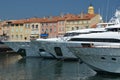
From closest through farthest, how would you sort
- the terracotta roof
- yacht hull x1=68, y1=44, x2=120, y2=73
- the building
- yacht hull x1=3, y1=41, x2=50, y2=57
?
yacht hull x1=68, y1=44, x2=120, y2=73 → yacht hull x1=3, y1=41, x2=50, y2=57 → the building → the terracotta roof

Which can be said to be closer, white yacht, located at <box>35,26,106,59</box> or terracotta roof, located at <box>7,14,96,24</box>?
white yacht, located at <box>35,26,106,59</box>

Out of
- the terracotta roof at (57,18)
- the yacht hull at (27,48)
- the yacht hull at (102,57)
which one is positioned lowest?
Result: the yacht hull at (27,48)

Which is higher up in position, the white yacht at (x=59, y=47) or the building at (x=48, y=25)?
the building at (x=48, y=25)

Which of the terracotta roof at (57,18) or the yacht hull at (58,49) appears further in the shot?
the terracotta roof at (57,18)

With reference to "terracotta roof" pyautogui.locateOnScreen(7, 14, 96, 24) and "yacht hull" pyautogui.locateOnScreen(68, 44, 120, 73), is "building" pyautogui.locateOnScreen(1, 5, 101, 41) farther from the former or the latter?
"yacht hull" pyautogui.locateOnScreen(68, 44, 120, 73)

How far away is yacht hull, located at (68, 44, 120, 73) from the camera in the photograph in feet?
129

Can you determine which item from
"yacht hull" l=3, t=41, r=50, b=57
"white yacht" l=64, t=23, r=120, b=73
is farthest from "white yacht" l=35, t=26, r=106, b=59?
"white yacht" l=64, t=23, r=120, b=73

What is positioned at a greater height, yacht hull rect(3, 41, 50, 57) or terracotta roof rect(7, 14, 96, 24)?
terracotta roof rect(7, 14, 96, 24)

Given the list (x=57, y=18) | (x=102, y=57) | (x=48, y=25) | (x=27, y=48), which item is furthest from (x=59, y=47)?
(x=48, y=25)

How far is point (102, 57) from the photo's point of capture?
132 ft

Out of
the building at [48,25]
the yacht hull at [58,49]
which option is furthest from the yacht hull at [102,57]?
the building at [48,25]

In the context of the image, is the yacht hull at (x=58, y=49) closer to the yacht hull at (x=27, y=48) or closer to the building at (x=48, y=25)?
the yacht hull at (x=27, y=48)

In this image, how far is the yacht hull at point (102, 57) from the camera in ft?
129

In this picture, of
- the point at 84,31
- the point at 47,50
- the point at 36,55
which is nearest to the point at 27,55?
the point at 36,55
